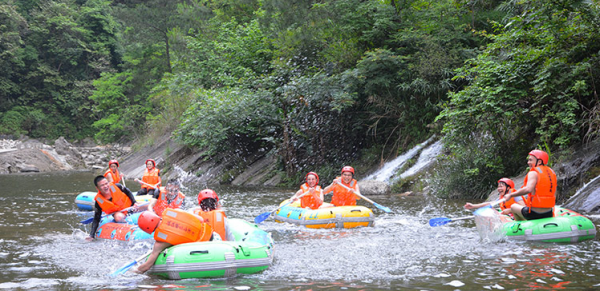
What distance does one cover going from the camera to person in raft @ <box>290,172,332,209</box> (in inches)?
395

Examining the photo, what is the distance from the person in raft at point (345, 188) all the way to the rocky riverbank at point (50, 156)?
940 inches

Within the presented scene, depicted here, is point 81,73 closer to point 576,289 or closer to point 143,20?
point 143,20

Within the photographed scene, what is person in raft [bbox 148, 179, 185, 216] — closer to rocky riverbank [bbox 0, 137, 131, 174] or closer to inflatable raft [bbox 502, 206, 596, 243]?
inflatable raft [bbox 502, 206, 596, 243]

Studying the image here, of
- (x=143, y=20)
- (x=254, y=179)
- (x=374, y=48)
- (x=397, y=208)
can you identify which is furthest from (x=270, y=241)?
(x=143, y=20)

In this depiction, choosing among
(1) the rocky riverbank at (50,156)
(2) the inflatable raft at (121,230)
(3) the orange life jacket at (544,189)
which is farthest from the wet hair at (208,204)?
(1) the rocky riverbank at (50,156)

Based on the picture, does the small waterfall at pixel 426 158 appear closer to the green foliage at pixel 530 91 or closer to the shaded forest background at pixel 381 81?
the shaded forest background at pixel 381 81

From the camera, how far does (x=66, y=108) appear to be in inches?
1706

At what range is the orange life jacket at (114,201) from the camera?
27.8 ft

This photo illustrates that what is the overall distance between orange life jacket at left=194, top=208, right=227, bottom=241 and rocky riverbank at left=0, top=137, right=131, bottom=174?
2563 centimetres

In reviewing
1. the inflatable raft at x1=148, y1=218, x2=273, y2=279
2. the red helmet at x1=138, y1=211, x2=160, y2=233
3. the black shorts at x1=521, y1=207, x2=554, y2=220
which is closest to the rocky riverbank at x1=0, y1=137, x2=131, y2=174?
the red helmet at x1=138, y1=211, x2=160, y2=233

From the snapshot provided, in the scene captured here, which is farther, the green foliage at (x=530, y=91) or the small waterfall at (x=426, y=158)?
the small waterfall at (x=426, y=158)

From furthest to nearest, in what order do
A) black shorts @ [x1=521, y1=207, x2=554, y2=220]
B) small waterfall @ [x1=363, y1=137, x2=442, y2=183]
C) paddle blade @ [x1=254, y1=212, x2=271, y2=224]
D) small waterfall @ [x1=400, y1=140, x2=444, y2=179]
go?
1. small waterfall @ [x1=363, y1=137, x2=442, y2=183]
2. small waterfall @ [x1=400, y1=140, x2=444, y2=179]
3. paddle blade @ [x1=254, y1=212, x2=271, y2=224]
4. black shorts @ [x1=521, y1=207, x2=554, y2=220]

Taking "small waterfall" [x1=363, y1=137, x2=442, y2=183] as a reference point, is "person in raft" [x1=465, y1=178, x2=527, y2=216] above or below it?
below

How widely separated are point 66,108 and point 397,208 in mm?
38390
